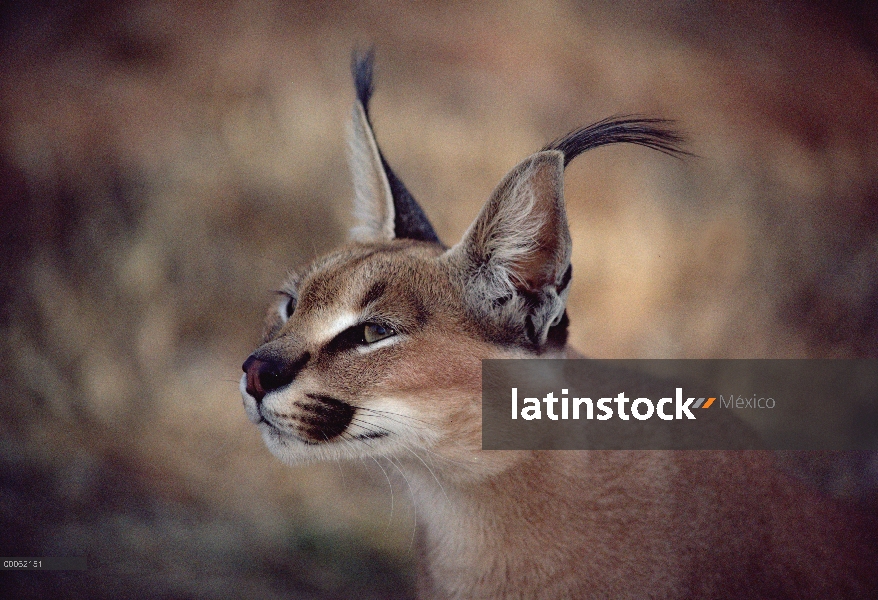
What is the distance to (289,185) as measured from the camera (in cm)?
350

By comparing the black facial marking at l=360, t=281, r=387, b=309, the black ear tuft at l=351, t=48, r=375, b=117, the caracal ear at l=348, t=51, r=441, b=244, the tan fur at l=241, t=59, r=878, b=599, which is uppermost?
the black ear tuft at l=351, t=48, r=375, b=117

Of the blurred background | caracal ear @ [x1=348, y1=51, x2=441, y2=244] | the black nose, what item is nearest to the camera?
the black nose

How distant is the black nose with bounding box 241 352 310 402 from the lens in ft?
6.63

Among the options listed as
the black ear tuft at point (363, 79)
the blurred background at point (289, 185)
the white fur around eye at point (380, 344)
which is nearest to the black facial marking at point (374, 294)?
the white fur around eye at point (380, 344)

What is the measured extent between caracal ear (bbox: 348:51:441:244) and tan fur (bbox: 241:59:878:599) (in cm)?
14

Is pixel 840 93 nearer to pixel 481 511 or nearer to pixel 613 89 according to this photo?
pixel 613 89

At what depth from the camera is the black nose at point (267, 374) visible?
79.5 inches

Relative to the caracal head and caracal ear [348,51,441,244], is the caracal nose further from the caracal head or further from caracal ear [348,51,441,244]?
caracal ear [348,51,441,244]

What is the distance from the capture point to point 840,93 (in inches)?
130

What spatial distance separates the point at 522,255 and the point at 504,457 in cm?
55

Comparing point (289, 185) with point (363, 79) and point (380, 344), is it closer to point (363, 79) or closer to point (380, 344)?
point (363, 79)

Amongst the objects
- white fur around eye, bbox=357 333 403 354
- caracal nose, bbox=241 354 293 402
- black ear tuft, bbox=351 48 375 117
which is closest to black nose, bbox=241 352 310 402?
caracal nose, bbox=241 354 293 402

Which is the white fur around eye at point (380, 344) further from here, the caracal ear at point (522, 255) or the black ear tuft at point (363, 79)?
the black ear tuft at point (363, 79)

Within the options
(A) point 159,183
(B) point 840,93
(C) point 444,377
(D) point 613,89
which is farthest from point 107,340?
(B) point 840,93
